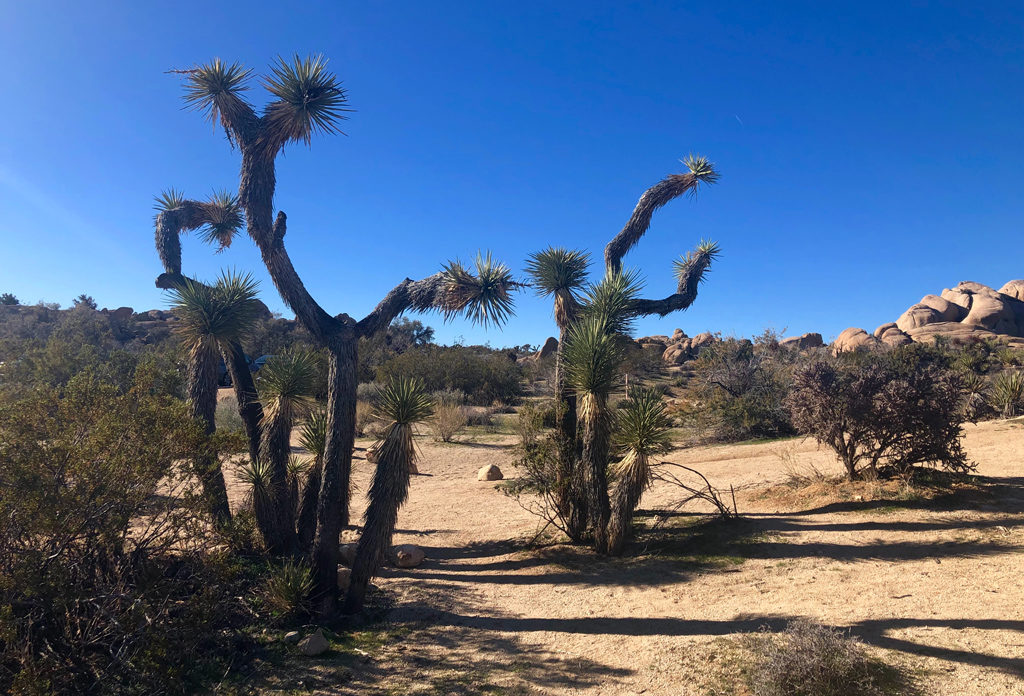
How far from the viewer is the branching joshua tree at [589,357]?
7.80 metres

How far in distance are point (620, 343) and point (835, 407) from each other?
161 inches

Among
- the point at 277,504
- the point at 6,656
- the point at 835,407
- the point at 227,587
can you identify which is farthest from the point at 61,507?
the point at 835,407

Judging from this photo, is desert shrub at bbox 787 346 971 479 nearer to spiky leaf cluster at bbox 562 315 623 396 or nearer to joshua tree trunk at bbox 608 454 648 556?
joshua tree trunk at bbox 608 454 648 556

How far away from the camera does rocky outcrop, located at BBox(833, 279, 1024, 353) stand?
45125 millimetres

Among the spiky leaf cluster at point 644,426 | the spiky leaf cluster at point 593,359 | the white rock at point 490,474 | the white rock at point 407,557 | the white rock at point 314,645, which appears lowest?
the white rock at point 314,645

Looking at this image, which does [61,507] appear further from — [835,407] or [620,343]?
[835,407]

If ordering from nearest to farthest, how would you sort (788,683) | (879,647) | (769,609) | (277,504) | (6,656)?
(6,656), (788,683), (879,647), (769,609), (277,504)

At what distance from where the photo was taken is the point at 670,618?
599 cm

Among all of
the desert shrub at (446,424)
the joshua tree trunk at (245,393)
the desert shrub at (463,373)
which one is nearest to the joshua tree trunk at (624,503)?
the joshua tree trunk at (245,393)

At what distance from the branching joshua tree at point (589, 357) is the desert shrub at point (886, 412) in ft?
9.52

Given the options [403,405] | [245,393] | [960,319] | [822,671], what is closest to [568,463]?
[403,405]

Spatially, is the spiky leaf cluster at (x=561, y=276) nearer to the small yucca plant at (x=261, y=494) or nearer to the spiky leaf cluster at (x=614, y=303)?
the spiky leaf cluster at (x=614, y=303)

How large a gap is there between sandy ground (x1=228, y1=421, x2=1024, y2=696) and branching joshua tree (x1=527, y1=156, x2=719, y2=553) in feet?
2.67

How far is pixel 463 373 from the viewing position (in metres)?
31.1
